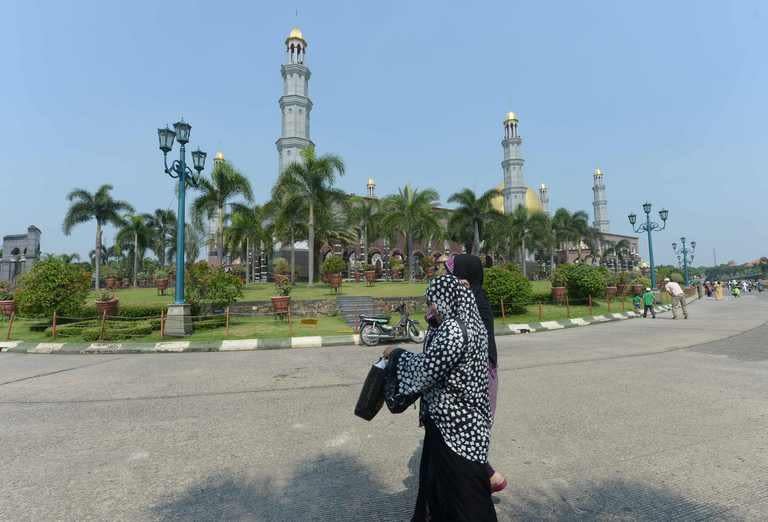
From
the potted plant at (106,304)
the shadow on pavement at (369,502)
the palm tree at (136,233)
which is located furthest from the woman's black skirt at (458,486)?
the palm tree at (136,233)

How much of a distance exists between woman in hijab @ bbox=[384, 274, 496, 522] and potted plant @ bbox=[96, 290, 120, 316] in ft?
48.3

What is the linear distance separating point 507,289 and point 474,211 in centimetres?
1896

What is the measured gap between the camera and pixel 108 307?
44.3 feet

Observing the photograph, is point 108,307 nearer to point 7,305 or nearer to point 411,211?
point 7,305

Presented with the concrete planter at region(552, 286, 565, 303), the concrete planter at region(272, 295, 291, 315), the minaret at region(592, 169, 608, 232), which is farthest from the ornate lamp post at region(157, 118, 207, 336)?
the minaret at region(592, 169, 608, 232)

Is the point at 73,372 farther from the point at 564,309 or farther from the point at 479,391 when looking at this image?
the point at 564,309

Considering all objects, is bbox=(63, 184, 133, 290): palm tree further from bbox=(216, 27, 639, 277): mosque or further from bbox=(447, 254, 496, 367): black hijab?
bbox=(447, 254, 496, 367): black hijab

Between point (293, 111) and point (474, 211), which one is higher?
point (293, 111)

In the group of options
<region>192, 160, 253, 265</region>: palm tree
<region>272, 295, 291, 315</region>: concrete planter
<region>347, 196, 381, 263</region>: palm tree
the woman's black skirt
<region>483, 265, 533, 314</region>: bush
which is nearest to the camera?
the woman's black skirt

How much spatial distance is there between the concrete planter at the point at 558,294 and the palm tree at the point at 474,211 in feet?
45.6

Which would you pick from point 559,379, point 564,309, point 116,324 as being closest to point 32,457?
point 559,379

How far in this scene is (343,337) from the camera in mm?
11258

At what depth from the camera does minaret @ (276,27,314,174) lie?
41969mm

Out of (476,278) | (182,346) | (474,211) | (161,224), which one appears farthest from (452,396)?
(161,224)
